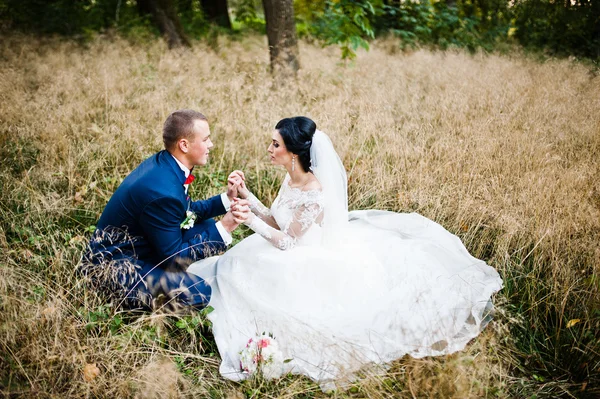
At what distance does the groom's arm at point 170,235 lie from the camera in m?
2.59

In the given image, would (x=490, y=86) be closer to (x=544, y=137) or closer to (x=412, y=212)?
(x=544, y=137)

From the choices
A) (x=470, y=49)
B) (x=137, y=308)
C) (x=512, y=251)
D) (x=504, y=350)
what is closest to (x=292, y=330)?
(x=137, y=308)

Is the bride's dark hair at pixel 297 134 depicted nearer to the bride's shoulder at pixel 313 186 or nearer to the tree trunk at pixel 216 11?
the bride's shoulder at pixel 313 186

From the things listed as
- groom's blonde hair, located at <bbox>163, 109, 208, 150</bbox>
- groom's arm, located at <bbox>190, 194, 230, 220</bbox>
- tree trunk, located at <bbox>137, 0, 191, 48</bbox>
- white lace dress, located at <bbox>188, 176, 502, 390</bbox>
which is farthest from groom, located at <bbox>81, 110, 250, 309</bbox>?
tree trunk, located at <bbox>137, 0, 191, 48</bbox>

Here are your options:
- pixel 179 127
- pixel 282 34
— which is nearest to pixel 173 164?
pixel 179 127

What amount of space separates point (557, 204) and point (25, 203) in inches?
173

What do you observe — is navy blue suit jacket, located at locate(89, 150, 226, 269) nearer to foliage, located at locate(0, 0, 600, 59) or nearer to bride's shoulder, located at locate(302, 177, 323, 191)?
bride's shoulder, located at locate(302, 177, 323, 191)

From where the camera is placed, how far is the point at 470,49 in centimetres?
1105

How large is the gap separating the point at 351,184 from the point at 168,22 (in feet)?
24.8

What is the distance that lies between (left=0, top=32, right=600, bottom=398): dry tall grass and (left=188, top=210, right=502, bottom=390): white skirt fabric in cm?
13

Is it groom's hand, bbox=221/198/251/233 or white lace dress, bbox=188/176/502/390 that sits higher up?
groom's hand, bbox=221/198/251/233

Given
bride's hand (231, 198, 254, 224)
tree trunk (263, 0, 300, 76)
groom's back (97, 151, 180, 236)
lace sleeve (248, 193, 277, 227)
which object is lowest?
lace sleeve (248, 193, 277, 227)

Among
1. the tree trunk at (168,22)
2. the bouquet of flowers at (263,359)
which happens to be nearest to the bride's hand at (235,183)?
the bouquet of flowers at (263,359)

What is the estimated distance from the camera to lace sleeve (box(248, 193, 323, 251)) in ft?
9.64
